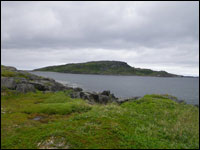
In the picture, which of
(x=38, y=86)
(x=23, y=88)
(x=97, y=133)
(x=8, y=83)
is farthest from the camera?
(x=38, y=86)

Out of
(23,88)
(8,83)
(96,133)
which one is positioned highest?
(8,83)

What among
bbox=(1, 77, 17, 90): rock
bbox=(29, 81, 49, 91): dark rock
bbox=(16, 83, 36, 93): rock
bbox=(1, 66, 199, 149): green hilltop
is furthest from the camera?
bbox=(29, 81, 49, 91): dark rock

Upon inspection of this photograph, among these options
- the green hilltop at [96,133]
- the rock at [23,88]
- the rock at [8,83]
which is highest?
the rock at [8,83]

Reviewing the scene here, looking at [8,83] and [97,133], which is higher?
[8,83]

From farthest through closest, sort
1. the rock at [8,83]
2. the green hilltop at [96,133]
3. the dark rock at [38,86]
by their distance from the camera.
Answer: the dark rock at [38,86] → the rock at [8,83] → the green hilltop at [96,133]

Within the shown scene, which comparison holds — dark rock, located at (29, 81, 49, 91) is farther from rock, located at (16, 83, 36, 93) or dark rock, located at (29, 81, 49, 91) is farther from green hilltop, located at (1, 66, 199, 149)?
green hilltop, located at (1, 66, 199, 149)

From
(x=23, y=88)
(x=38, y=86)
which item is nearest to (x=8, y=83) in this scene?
(x=23, y=88)

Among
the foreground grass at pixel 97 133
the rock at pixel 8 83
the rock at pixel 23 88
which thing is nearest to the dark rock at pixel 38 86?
the rock at pixel 23 88

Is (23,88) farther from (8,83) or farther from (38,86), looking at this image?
(38,86)

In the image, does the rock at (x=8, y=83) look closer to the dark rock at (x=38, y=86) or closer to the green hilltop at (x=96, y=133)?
the dark rock at (x=38, y=86)

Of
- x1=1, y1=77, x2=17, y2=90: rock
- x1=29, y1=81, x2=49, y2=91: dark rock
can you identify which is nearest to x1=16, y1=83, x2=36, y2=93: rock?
x1=1, y1=77, x2=17, y2=90: rock

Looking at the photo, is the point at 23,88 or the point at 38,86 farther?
the point at 38,86

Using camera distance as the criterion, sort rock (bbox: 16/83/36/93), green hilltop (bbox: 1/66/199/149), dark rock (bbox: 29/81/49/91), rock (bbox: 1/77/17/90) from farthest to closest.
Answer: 1. dark rock (bbox: 29/81/49/91)
2. rock (bbox: 1/77/17/90)
3. rock (bbox: 16/83/36/93)
4. green hilltop (bbox: 1/66/199/149)

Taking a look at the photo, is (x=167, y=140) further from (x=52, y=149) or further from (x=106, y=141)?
(x=52, y=149)
